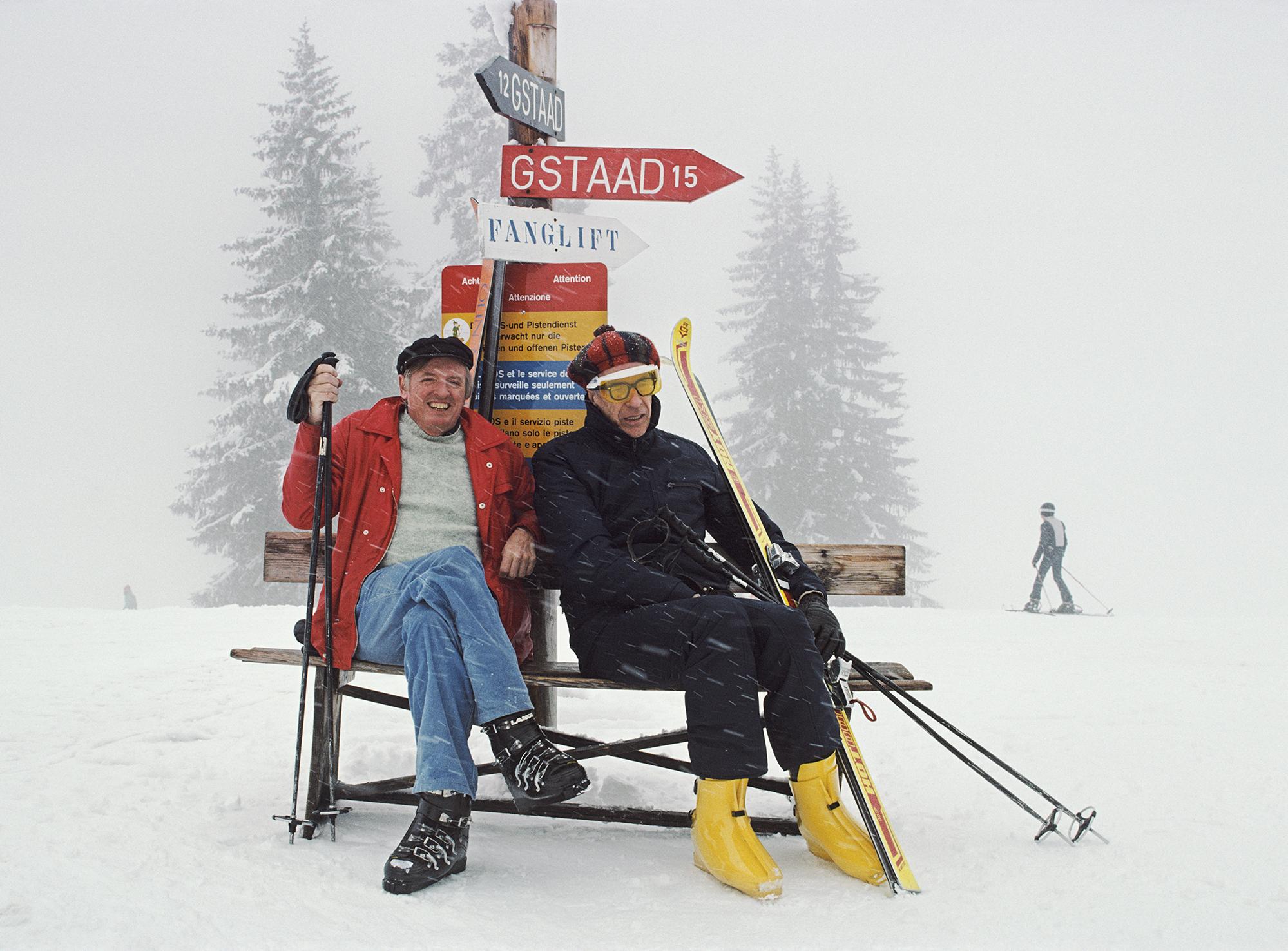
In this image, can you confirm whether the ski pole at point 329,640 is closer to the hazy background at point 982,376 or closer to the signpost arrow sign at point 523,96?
the signpost arrow sign at point 523,96

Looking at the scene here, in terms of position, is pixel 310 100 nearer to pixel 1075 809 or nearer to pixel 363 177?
pixel 363 177

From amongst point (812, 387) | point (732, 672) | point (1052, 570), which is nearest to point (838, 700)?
point (732, 672)

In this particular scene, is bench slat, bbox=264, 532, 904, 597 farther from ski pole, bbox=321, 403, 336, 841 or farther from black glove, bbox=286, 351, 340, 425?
black glove, bbox=286, 351, 340, 425

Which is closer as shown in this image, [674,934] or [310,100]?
[674,934]

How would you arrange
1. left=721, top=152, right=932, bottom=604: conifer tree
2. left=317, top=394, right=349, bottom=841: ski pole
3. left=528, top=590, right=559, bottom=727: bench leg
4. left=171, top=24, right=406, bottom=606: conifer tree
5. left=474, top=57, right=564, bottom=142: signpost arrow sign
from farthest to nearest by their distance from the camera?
left=721, top=152, right=932, bottom=604: conifer tree < left=171, top=24, right=406, bottom=606: conifer tree < left=528, top=590, right=559, bottom=727: bench leg < left=474, top=57, right=564, bottom=142: signpost arrow sign < left=317, top=394, right=349, bottom=841: ski pole

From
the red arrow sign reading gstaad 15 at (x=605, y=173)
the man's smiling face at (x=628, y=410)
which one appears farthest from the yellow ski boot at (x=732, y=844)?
the red arrow sign reading gstaad 15 at (x=605, y=173)

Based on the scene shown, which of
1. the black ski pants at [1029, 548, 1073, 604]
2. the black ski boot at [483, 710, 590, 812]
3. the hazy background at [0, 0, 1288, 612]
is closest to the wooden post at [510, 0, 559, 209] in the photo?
the black ski boot at [483, 710, 590, 812]

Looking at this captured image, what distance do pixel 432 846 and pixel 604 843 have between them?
886mm

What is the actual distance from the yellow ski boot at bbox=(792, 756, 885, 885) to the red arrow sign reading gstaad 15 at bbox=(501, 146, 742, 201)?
9.07ft

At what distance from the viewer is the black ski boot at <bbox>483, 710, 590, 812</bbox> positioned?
2930 millimetres

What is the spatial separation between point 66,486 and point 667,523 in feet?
304

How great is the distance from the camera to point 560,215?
4.55 metres

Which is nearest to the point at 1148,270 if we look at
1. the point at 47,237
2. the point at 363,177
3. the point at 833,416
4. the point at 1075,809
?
the point at 833,416

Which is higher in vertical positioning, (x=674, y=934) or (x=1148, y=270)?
(x=1148, y=270)
